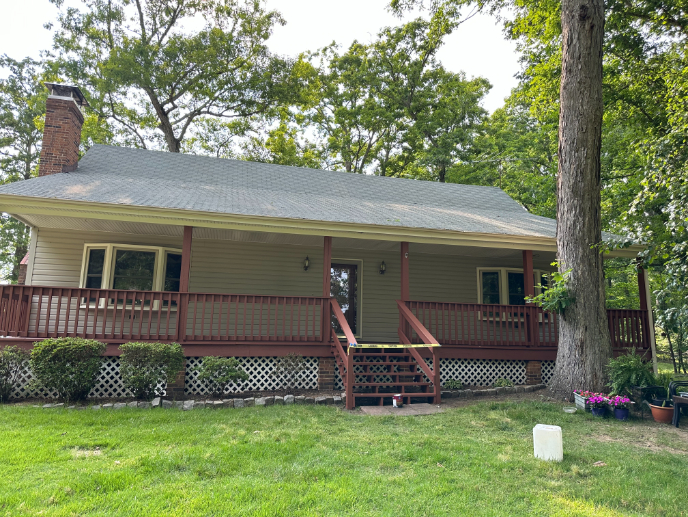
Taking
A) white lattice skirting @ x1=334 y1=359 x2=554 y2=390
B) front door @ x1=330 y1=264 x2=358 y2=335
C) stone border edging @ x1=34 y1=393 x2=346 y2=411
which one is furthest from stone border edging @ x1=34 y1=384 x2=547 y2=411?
front door @ x1=330 y1=264 x2=358 y2=335

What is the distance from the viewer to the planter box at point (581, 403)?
22.2 feet

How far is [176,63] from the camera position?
20.8 m

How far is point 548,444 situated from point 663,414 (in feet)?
10.6

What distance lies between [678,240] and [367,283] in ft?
21.1

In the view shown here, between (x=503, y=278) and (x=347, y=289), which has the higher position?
(x=503, y=278)

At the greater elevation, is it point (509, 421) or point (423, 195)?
point (423, 195)

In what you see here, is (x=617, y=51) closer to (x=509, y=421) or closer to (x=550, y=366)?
(x=550, y=366)

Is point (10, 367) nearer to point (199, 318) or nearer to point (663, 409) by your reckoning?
point (199, 318)

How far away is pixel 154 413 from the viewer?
6.05m

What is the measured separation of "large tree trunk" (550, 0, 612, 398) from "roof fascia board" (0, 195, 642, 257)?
1398 mm

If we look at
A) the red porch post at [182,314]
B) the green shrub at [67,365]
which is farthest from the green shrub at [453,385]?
the green shrub at [67,365]

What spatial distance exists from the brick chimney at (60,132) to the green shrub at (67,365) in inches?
199

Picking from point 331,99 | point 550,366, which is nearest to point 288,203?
point 550,366

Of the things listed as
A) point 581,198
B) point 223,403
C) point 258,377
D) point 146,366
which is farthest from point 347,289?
point 581,198
